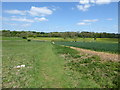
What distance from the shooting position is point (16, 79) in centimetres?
543

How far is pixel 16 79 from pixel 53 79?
6.35 ft

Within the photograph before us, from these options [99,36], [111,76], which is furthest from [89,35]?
[111,76]

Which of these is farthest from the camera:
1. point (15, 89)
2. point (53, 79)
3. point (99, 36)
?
point (99, 36)

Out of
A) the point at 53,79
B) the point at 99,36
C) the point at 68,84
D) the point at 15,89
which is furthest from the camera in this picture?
the point at 99,36

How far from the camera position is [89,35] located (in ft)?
307

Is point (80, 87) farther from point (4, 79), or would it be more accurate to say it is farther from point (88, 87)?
point (4, 79)

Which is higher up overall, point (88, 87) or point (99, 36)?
point (99, 36)

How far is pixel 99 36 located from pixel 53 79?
306 feet

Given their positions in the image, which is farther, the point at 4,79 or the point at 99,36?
the point at 99,36

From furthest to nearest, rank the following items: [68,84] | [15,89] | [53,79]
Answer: [53,79] < [68,84] < [15,89]

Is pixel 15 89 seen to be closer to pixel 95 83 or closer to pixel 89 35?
pixel 95 83

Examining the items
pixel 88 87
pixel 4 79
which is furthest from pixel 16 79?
pixel 88 87

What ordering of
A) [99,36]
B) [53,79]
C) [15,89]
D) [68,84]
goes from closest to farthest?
[15,89], [68,84], [53,79], [99,36]

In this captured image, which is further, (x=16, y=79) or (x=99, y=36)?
(x=99, y=36)
